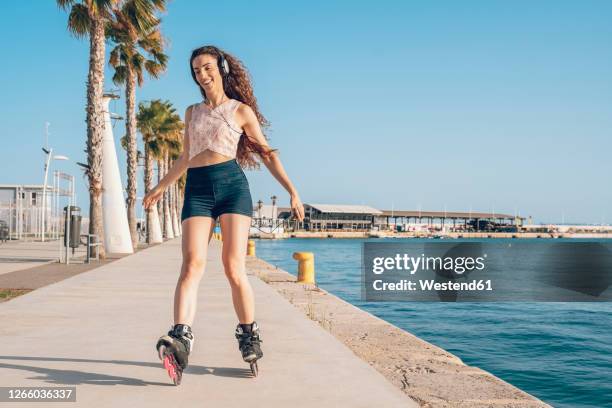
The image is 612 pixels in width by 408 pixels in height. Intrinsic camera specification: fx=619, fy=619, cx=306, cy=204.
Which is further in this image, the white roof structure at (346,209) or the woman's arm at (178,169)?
the white roof structure at (346,209)

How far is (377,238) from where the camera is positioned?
153125 millimetres

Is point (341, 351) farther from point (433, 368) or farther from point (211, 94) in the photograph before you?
point (211, 94)

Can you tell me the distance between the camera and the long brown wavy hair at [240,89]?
177 inches

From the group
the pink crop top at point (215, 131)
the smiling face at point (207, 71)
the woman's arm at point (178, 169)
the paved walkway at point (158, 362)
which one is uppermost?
the smiling face at point (207, 71)

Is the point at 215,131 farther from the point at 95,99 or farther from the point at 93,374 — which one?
the point at 95,99

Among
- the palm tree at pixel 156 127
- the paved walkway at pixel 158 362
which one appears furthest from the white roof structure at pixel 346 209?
the paved walkway at pixel 158 362

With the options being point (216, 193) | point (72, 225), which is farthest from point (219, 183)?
point (72, 225)

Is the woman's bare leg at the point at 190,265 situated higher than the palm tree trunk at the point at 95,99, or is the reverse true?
the palm tree trunk at the point at 95,99

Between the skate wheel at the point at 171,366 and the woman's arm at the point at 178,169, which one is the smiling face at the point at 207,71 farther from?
the skate wheel at the point at 171,366

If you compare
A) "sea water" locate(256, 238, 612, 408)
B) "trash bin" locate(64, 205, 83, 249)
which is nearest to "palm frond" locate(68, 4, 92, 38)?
"trash bin" locate(64, 205, 83, 249)

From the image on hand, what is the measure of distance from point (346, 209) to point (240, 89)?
146 m

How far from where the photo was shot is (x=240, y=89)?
461 cm

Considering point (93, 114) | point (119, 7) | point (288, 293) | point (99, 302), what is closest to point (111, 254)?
point (93, 114)

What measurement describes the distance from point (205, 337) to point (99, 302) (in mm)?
3152
